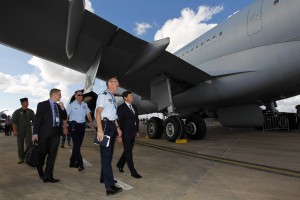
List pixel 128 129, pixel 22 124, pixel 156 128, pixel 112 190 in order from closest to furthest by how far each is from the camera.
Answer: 1. pixel 112 190
2. pixel 128 129
3. pixel 22 124
4. pixel 156 128

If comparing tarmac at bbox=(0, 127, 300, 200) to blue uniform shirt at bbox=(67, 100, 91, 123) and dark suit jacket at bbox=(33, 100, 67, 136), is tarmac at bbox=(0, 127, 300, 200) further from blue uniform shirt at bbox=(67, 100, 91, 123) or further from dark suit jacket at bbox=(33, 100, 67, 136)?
blue uniform shirt at bbox=(67, 100, 91, 123)

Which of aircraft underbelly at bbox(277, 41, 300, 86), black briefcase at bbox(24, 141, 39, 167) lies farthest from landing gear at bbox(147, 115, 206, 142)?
black briefcase at bbox(24, 141, 39, 167)

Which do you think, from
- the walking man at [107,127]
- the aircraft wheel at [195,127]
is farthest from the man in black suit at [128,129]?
the aircraft wheel at [195,127]

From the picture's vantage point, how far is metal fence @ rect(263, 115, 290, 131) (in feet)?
46.5

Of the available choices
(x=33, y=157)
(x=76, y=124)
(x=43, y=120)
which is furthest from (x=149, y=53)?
(x=33, y=157)

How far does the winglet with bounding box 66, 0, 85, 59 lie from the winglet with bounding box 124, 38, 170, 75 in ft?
7.11

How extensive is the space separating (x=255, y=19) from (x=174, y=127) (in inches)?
177

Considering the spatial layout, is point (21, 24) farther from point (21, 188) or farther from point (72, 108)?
point (21, 188)

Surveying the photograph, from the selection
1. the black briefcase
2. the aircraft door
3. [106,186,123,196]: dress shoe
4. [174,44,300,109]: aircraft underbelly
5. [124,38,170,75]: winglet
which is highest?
the aircraft door

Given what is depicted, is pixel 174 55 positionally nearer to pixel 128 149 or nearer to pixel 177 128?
pixel 177 128

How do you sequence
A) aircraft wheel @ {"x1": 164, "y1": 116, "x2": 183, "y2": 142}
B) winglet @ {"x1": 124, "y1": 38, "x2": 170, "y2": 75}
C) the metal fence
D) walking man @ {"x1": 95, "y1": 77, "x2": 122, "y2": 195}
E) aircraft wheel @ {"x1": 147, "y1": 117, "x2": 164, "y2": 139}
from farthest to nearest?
1. the metal fence
2. aircraft wheel @ {"x1": 147, "y1": 117, "x2": 164, "y2": 139}
3. aircraft wheel @ {"x1": 164, "y1": 116, "x2": 183, "y2": 142}
4. winglet @ {"x1": 124, "y1": 38, "x2": 170, "y2": 75}
5. walking man @ {"x1": 95, "y1": 77, "x2": 122, "y2": 195}

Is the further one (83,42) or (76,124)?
(83,42)

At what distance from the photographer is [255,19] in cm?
742

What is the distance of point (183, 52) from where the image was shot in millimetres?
11516
